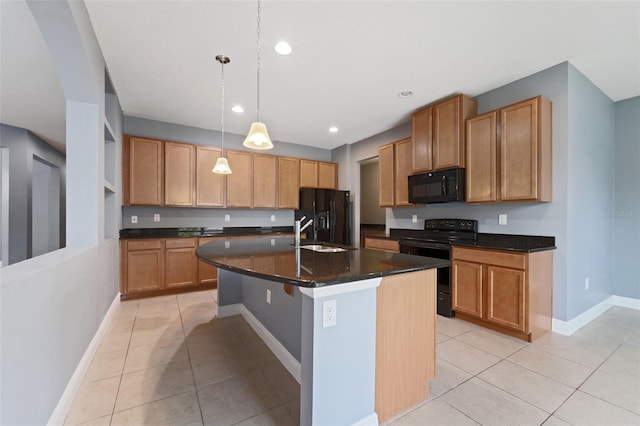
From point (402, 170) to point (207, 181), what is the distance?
3114 millimetres

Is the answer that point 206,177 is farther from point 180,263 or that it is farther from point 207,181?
point 180,263

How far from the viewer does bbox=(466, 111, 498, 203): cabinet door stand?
2842 mm

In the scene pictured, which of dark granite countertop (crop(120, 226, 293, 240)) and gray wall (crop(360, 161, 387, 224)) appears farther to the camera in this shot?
gray wall (crop(360, 161, 387, 224))

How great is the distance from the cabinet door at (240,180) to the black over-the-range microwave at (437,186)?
8.92 ft

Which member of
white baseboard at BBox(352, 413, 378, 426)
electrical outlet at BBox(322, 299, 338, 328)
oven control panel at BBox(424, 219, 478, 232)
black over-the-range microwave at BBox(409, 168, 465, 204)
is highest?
black over-the-range microwave at BBox(409, 168, 465, 204)

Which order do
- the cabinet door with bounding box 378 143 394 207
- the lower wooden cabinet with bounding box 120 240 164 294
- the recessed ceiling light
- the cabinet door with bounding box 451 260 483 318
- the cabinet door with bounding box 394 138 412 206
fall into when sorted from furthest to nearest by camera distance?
1. the cabinet door with bounding box 378 143 394 207
2. the cabinet door with bounding box 394 138 412 206
3. the lower wooden cabinet with bounding box 120 240 164 294
4. the cabinet door with bounding box 451 260 483 318
5. the recessed ceiling light

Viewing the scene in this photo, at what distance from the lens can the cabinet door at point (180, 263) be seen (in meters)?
3.85

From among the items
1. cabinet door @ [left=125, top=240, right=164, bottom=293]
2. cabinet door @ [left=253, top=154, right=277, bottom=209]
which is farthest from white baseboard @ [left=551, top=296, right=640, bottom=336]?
cabinet door @ [left=125, top=240, right=164, bottom=293]

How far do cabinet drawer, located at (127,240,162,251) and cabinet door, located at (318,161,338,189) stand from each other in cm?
301

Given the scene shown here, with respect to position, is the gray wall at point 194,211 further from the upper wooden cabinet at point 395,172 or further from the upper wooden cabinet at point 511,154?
the upper wooden cabinet at point 511,154

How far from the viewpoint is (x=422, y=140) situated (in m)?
3.54

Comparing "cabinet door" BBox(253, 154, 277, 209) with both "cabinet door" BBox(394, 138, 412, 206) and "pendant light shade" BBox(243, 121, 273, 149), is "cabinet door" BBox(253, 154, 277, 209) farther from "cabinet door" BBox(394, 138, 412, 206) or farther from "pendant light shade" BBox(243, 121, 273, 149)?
"pendant light shade" BBox(243, 121, 273, 149)

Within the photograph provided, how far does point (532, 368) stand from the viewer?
2.00 metres

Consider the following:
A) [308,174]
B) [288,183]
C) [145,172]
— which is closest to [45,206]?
[145,172]
